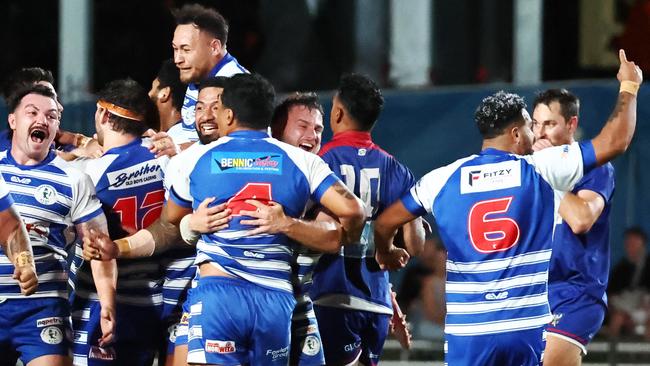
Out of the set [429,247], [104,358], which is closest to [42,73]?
[104,358]

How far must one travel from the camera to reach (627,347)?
11359mm

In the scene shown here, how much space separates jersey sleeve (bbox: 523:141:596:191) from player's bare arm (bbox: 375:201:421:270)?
731mm

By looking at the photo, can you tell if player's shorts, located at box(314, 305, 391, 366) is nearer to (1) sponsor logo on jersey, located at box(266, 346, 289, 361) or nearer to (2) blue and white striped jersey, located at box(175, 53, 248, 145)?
(1) sponsor logo on jersey, located at box(266, 346, 289, 361)

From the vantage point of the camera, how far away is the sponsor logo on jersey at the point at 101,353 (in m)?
7.82

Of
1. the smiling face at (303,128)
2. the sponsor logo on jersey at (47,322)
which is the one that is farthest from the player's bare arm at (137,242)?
the smiling face at (303,128)

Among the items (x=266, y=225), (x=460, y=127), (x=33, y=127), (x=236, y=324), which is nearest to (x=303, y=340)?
(x=236, y=324)

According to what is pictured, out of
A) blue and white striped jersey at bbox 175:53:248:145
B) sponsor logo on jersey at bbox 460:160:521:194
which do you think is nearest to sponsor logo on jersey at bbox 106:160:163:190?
blue and white striped jersey at bbox 175:53:248:145

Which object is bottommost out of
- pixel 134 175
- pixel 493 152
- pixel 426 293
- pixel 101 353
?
pixel 426 293

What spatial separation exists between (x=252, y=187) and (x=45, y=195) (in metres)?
1.39

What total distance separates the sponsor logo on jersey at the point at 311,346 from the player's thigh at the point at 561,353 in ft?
5.92

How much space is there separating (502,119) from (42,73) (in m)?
2.99

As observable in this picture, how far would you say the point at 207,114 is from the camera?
24.6ft

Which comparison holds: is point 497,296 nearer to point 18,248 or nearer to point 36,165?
point 18,248

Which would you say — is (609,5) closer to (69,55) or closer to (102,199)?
(69,55)
